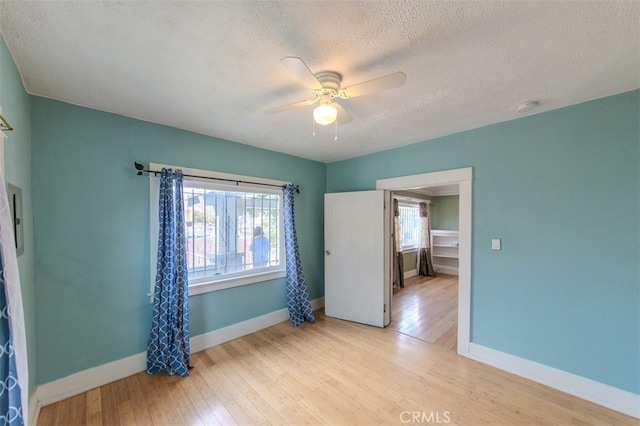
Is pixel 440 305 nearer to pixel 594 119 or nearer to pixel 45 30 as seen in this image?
pixel 594 119

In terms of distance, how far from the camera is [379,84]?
56.0 inches

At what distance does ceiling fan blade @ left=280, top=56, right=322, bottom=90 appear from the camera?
1.21 metres

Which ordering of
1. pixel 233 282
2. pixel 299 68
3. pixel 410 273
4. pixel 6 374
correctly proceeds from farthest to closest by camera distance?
pixel 410 273 → pixel 233 282 → pixel 299 68 → pixel 6 374

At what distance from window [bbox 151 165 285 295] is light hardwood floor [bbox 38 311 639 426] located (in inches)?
33.4

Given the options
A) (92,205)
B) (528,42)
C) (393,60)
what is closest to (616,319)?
(528,42)

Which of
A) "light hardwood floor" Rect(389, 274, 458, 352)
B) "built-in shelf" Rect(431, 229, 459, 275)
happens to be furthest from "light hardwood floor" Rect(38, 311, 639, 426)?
"built-in shelf" Rect(431, 229, 459, 275)

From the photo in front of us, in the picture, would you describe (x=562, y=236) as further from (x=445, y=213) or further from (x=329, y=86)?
(x=445, y=213)

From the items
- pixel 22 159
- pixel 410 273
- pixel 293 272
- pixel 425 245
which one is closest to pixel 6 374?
pixel 22 159

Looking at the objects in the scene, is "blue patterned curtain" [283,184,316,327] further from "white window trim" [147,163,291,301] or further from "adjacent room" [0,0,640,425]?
"adjacent room" [0,0,640,425]

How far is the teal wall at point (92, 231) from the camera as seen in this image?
77.9 inches

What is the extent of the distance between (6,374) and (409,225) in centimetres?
656

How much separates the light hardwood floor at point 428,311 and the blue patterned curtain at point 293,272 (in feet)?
3.99

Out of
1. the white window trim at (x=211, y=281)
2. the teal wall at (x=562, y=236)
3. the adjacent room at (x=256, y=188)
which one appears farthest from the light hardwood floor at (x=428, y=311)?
the white window trim at (x=211, y=281)

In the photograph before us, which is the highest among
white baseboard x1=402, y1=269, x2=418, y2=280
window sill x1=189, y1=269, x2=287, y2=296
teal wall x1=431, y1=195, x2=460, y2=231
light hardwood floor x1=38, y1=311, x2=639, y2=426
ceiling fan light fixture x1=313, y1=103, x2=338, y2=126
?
ceiling fan light fixture x1=313, y1=103, x2=338, y2=126
